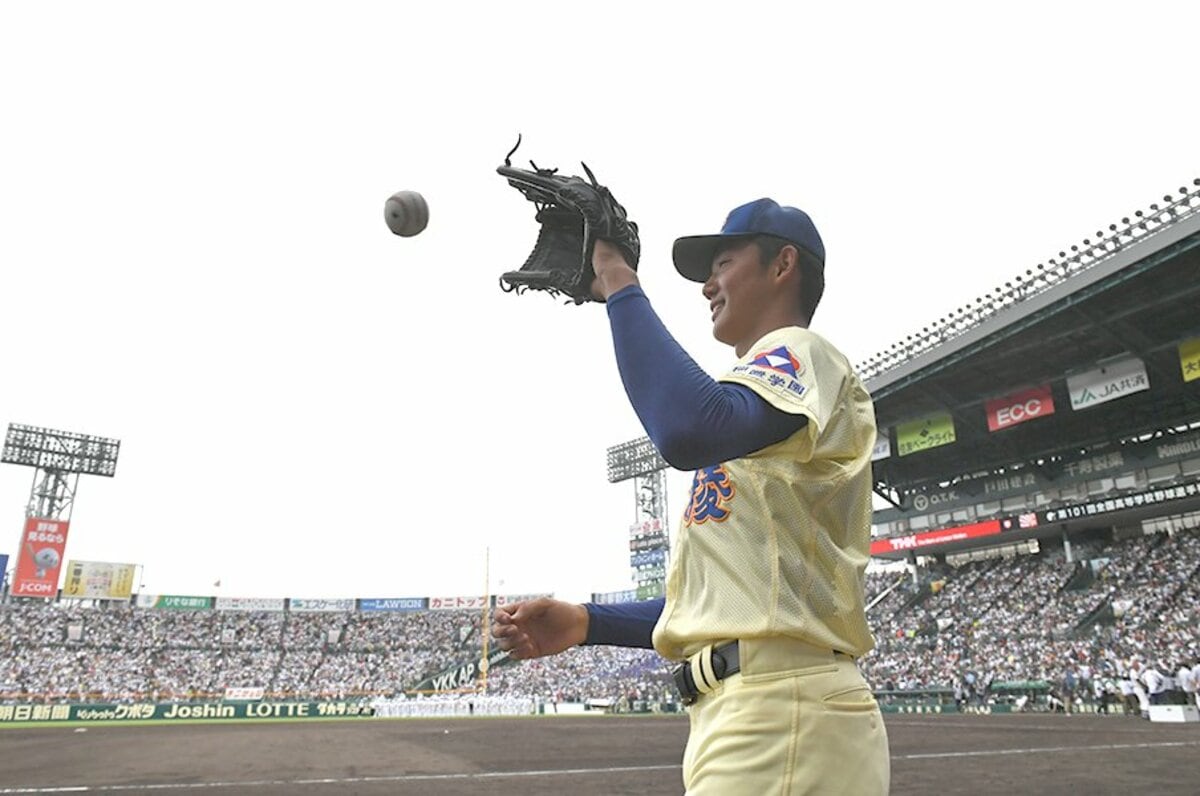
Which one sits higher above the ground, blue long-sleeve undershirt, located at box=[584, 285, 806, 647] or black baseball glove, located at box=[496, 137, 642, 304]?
black baseball glove, located at box=[496, 137, 642, 304]

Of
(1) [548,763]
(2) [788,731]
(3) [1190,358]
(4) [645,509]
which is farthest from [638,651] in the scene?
(2) [788,731]

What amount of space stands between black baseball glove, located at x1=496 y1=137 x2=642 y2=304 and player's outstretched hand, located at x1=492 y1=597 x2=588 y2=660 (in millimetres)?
1014

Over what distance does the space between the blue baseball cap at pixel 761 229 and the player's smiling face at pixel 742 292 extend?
0.04 metres

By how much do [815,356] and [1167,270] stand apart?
27.9 m

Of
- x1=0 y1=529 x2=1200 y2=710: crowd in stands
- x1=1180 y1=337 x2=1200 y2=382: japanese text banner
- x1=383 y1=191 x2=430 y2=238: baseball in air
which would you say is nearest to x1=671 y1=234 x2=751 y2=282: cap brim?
x1=383 y1=191 x2=430 y2=238: baseball in air

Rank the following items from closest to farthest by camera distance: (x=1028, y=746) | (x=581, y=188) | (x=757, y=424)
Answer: (x=757, y=424) → (x=581, y=188) → (x=1028, y=746)

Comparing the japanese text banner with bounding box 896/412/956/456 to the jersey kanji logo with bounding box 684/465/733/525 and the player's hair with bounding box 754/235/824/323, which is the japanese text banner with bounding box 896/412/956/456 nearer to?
the player's hair with bounding box 754/235/824/323

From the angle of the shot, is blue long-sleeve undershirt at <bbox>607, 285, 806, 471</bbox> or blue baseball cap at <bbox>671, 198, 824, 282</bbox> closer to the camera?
blue long-sleeve undershirt at <bbox>607, 285, 806, 471</bbox>

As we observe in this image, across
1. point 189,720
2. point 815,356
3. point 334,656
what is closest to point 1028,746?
point 815,356

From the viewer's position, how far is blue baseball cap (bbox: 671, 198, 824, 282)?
2.26m

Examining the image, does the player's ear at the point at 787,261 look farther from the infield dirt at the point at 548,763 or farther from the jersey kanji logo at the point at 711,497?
the infield dirt at the point at 548,763

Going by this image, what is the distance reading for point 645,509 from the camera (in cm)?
6194

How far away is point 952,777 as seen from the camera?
31.0 feet

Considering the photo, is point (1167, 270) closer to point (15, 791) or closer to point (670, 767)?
point (670, 767)
